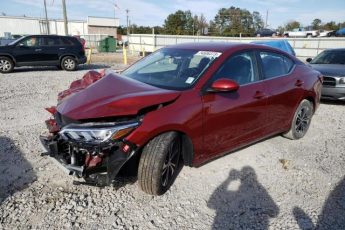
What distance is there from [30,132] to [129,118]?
3016mm

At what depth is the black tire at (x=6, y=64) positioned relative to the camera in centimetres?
1376

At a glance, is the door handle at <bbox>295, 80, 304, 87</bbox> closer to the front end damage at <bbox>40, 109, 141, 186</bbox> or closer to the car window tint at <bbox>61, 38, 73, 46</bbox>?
the front end damage at <bbox>40, 109, 141, 186</bbox>

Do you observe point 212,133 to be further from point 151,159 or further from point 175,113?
point 151,159

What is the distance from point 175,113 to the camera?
3.47 meters

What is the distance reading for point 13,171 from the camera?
4082 mm

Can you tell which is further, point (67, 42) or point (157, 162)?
point (67, 42)

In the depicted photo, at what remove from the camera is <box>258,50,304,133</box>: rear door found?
470cm

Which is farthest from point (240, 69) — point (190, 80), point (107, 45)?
point (107, 45)

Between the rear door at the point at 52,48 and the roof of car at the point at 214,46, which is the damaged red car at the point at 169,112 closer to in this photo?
the roof of car at the point at 214,46

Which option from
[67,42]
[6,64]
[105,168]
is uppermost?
[67,42]

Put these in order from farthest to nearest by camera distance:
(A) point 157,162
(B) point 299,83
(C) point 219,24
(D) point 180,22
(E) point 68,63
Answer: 1. (C) point 219,24
2. (D) point 180,22
3. (E) point 68,63
4. (B) point 299,83
5. (A) point 157,162

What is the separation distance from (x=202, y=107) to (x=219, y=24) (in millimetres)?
90584

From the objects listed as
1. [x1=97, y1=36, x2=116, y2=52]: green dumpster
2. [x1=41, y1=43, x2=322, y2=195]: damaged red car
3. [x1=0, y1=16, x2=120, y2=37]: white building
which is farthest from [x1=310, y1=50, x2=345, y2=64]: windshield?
[x1=0, y1=16, x2=120, y2=37]: white building

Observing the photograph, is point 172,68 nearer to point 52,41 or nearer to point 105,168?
point 105,168
